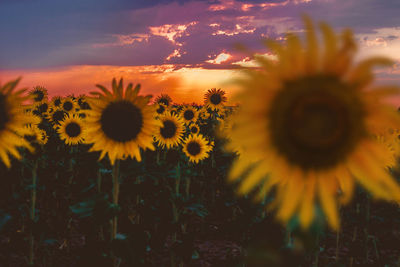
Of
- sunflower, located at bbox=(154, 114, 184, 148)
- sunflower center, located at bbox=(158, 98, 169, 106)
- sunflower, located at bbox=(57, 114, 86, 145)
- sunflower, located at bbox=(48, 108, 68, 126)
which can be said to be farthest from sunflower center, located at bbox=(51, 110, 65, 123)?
sunflower, located at bbox=(154, 114, 184, 148)

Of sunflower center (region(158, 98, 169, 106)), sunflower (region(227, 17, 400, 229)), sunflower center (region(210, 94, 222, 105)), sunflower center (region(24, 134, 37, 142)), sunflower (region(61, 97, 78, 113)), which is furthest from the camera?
sunflower center (region(210, 94, 222, 105))

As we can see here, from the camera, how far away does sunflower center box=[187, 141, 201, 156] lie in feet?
25.6

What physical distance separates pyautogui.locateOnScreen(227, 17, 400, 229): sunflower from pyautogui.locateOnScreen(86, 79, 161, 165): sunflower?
76.6 inches

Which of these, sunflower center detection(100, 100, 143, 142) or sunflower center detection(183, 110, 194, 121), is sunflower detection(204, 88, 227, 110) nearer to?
sunflower center detection(183, 110, 194, 121)

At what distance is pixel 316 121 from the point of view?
1.69 metres

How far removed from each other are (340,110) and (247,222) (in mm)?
3984

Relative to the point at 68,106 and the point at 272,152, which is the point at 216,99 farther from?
the point at 272,152

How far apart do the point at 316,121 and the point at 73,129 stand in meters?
7.44

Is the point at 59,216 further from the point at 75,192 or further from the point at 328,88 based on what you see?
the point at 328,88

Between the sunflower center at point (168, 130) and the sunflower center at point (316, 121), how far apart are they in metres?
5.65

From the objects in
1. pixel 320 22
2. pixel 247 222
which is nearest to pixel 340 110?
pixel 320 22

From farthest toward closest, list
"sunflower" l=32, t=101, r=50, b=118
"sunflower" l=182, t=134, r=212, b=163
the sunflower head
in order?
"sunflower" l=32, t=101, r=50, b=118, the sunflower head, "sunflower" l=182, t=134, r=212, b=163

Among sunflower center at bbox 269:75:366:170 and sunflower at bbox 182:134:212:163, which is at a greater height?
sunflower center at bbox 269:75:366:170

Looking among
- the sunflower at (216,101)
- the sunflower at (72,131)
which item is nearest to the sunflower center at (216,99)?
the sunflower at (216,101)
